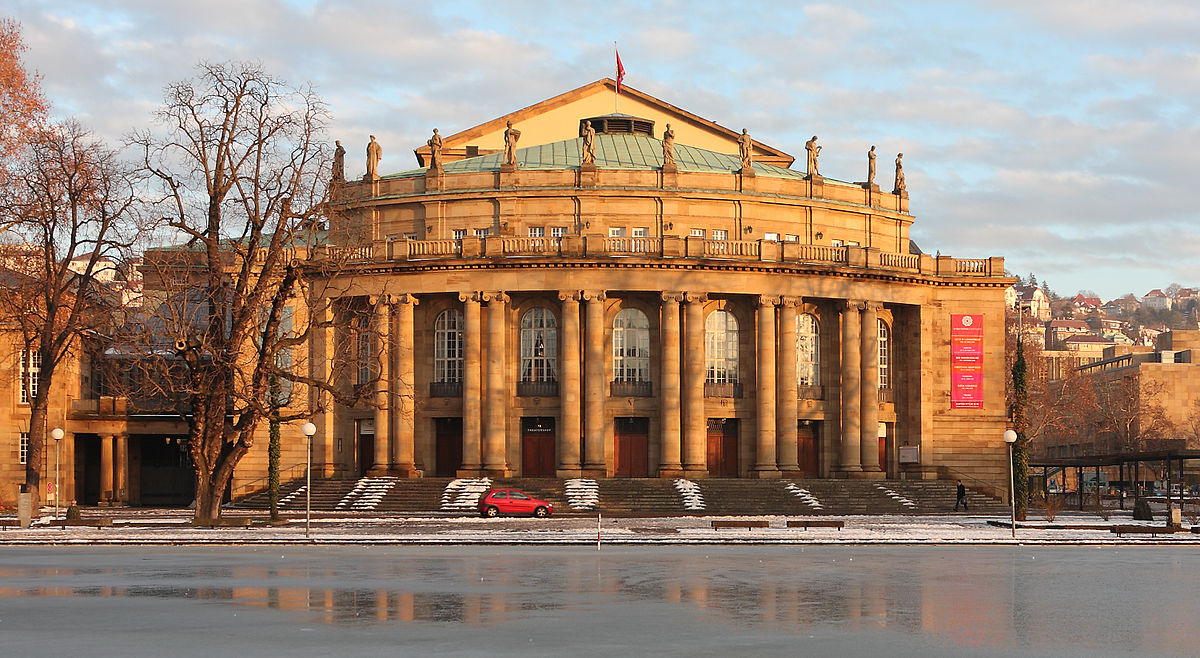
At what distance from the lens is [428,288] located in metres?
77.8

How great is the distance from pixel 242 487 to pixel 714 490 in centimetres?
2676

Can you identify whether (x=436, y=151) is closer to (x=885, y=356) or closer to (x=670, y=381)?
(x=670, y=381)

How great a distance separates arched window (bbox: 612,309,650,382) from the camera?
79.4m

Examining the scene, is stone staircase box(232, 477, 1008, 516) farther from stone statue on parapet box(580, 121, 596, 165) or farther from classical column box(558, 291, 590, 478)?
stone statue on parapet box(580, 121, 596, 165)

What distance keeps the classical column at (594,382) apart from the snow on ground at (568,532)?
12622 mm

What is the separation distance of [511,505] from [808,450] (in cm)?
2454

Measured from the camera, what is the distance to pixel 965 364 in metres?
85.1

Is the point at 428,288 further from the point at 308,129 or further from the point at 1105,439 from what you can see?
the point at 1105,439

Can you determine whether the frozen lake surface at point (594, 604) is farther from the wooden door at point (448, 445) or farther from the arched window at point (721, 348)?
the wooden door at point (448, 445)

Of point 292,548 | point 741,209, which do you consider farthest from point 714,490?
point 292,548

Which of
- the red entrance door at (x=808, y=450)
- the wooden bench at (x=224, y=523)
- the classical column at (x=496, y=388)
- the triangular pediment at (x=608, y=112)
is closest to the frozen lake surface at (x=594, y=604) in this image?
the wooden bench at (x=224, y=523)

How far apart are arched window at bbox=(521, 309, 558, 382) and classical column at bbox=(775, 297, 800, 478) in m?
12.5

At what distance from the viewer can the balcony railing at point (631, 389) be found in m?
79.1

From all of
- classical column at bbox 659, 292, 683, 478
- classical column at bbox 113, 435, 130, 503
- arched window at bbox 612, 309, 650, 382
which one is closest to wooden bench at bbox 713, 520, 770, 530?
classical column at bbox 659, 292, 683, 478
